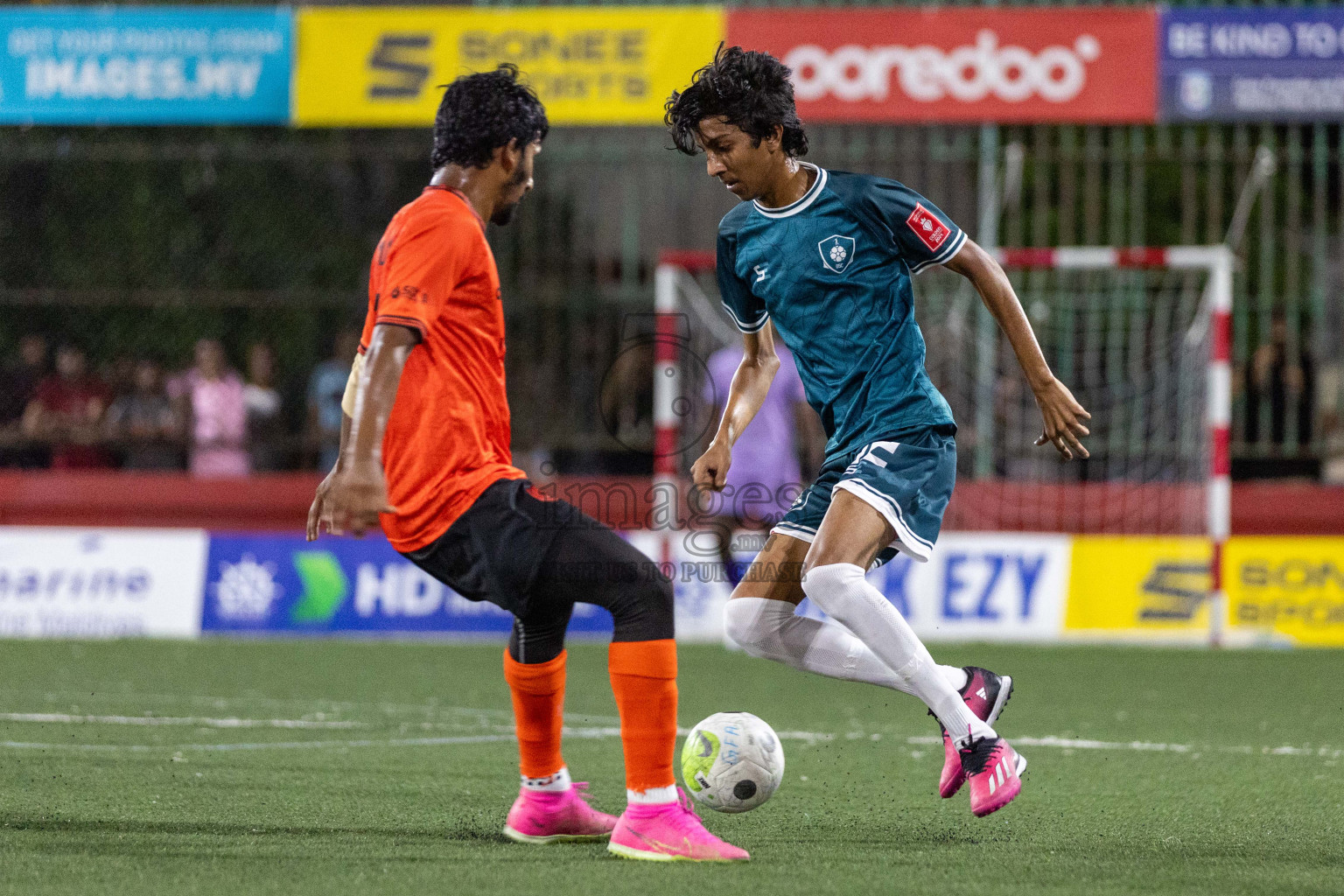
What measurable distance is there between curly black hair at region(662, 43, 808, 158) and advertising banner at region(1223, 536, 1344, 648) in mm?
7915

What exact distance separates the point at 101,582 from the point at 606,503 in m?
3.63

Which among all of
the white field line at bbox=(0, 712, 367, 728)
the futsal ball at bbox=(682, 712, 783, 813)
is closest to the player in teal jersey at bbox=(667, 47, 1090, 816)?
the futsal ball at bbox=(682, 712, 783, 813)

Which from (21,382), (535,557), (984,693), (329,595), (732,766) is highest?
(21,382)

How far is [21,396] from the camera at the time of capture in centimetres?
1405

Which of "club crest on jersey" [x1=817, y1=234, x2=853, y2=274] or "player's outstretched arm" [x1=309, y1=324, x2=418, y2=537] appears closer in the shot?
"player's outstretched arm" [x1=309, y1=324, x2=418, y2=537]

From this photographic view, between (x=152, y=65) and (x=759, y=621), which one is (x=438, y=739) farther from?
(x=152, y=65)

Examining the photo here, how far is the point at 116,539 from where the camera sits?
12.5 m

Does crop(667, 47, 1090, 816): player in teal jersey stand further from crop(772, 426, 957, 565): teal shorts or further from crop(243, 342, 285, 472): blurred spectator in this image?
crop(243, 342, 285, 472): blurred spectator

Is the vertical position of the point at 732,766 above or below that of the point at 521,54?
below

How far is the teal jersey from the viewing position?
525cm

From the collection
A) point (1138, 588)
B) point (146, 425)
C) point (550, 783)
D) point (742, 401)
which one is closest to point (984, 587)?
point (1138, 588)

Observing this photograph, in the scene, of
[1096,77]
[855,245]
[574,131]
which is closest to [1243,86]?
[1096,77]

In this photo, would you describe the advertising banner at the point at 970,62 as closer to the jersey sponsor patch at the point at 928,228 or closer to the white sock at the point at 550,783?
the jersey sponsor patch at the point at 928,228

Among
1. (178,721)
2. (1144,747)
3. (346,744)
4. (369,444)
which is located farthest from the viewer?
(178,721)
